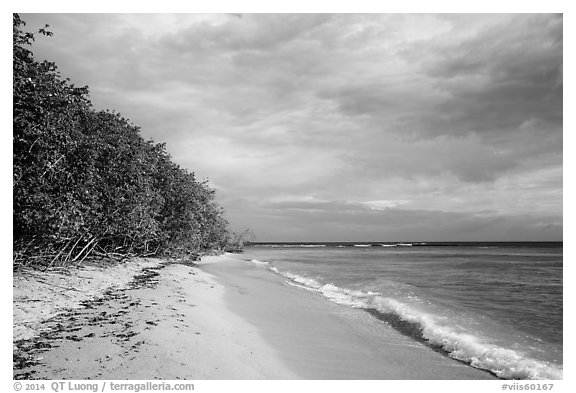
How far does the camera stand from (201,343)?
879 cm

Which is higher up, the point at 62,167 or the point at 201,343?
the point at 62,167

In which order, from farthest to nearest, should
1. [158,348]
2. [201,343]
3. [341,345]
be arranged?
[341,345] → [201,343] → [158,348]

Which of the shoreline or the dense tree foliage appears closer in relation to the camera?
the shoreline

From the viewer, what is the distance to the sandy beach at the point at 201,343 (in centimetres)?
724

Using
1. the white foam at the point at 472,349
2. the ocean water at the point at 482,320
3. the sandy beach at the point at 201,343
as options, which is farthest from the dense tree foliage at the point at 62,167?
the white foam at the point at 472,349

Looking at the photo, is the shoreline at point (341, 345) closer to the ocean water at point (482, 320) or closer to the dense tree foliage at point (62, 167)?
the ocean water at point (482, 320)

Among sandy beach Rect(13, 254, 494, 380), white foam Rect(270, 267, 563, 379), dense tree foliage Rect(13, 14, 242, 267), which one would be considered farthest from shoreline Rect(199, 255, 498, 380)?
dense tree foliage Rect(13, 14, 242, 267)

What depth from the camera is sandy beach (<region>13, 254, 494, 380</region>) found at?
23.8 ft

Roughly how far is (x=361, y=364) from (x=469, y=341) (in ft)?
14.0

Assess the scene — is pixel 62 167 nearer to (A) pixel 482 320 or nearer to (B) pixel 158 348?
(B) pixel 158 348

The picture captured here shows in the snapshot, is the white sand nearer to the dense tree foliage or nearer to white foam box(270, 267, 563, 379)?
the dense tree foliage

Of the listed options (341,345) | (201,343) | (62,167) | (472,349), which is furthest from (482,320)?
(62,167)
